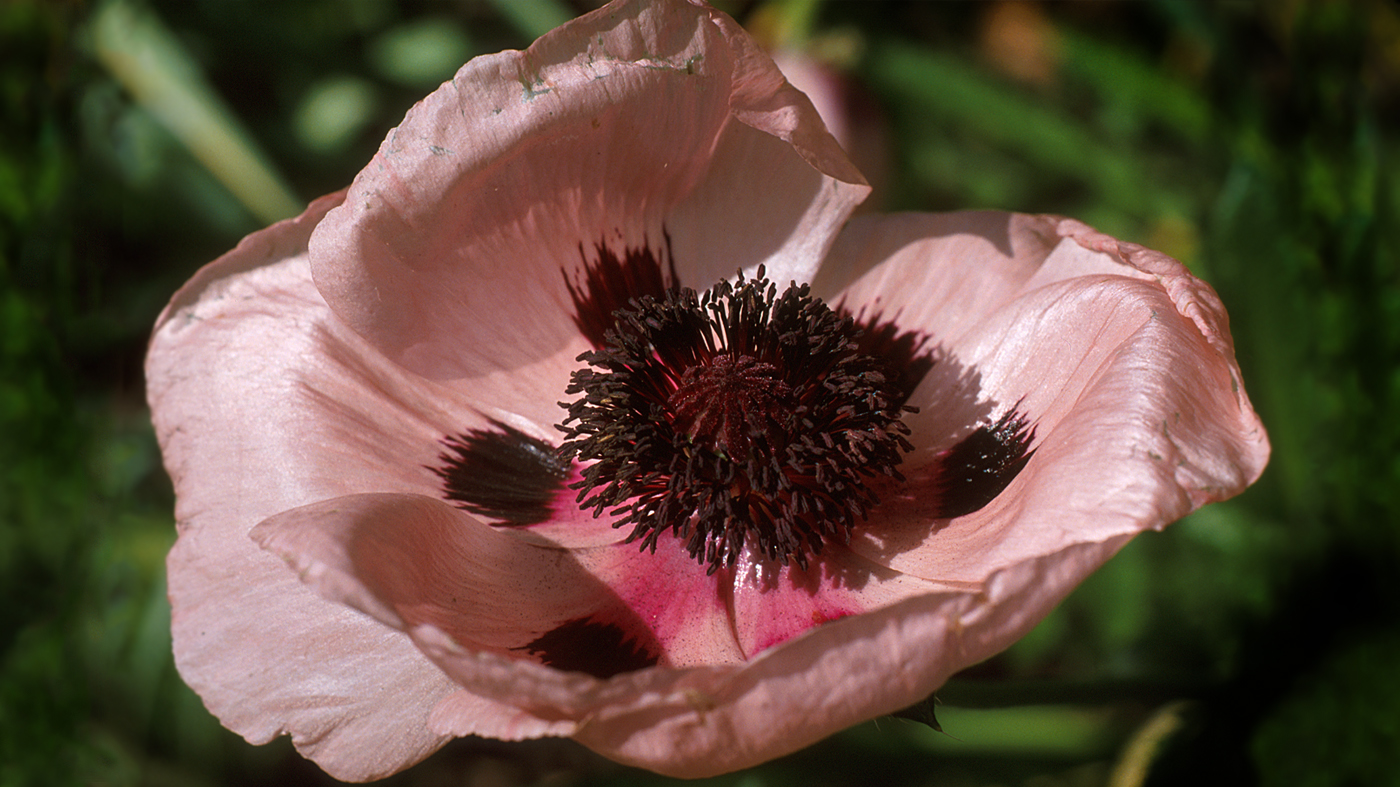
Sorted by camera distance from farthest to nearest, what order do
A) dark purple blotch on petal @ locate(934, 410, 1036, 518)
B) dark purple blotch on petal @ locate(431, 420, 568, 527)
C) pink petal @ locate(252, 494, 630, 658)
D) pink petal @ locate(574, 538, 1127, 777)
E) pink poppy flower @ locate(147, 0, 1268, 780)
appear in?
dark purple blotch on petal @ locate(431, 420, 568, 527), dark purple blotch on petal @ locate(934, 410, 1036, 518), pink poppy flower @ locate(147, 0, 1268, 780), pink petal @ locate(252, 494, 630, 658), pink petal @ locate(574, 538, 1127, 777)

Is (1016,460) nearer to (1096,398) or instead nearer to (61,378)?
(1096,398)

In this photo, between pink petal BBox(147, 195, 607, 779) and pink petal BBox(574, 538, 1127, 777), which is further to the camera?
pink petal BBox(147, 195, 607, 779)

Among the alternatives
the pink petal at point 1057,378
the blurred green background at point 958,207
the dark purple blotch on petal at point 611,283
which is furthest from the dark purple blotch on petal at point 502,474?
the blurred green background at point 958,207

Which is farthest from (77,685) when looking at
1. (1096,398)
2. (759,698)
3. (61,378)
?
(1096,398)

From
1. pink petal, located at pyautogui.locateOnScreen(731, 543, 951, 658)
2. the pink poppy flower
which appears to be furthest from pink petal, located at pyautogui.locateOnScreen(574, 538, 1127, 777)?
pink petal, located at pyautogui.locateOnScreen(731, 543, 951, 658)

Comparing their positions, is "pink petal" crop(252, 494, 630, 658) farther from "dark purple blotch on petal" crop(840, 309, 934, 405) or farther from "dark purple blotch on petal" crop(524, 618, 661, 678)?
"dark purple blotch on petal" crop(840, 309, 934, 405)

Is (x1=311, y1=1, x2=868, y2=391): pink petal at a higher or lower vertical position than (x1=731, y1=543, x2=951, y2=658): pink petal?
higher

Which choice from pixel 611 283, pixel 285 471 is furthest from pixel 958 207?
pixel 285 471

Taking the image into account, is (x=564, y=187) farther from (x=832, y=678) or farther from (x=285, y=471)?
(x=832, y=678)
